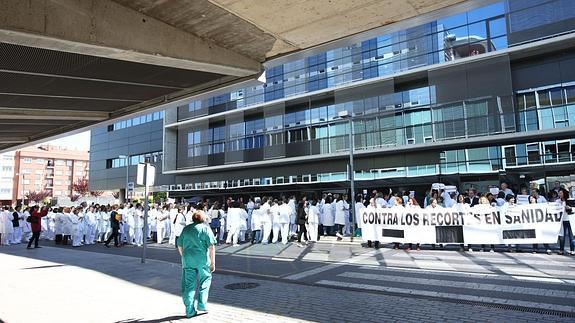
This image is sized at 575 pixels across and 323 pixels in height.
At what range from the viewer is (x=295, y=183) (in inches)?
1309

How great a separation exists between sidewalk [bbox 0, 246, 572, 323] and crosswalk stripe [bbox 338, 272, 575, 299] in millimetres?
1398

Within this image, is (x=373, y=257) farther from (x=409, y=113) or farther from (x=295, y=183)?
(x=295, y=183)

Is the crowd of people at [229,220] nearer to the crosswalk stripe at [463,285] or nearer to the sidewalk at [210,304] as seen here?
the crosswalk stripe at [463,285]

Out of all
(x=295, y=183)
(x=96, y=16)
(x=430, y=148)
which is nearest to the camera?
(x=96, y=16)

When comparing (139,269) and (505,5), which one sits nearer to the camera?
(139,269)

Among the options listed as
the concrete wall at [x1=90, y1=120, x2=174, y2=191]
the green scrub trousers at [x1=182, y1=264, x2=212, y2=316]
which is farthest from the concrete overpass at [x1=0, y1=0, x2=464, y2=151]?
the concrete wall at [x1=90, y1=120, x2=174, y2=191]

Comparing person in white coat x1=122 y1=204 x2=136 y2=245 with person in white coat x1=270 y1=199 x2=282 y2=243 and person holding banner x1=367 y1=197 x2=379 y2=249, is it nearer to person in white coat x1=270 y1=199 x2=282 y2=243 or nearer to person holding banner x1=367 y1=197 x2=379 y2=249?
person in white coat x1=270 y1=199 x2=282 y2=243

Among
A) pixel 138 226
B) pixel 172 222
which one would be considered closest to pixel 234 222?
pixel 172 222

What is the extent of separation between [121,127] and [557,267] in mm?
54126

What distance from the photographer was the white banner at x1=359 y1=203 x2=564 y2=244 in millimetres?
12312

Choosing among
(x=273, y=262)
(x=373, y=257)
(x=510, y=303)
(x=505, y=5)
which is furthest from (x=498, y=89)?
(x=510, y=303)

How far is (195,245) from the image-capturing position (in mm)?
6711

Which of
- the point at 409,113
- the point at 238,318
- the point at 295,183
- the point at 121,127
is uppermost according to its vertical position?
the point at 121,127

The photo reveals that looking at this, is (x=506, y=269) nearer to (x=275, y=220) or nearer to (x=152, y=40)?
(x=152, y=40)
